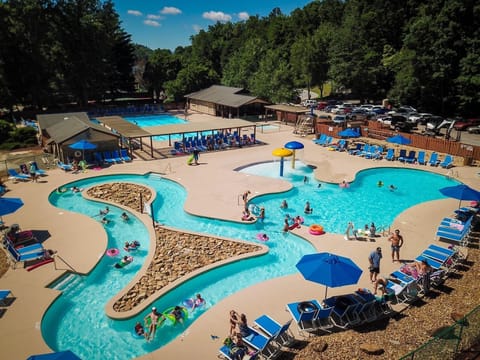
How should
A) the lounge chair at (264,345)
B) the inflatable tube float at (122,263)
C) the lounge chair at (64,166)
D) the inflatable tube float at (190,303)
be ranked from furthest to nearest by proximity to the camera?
the lounge chair at (64,166) → the inflatable tube float at (122,263) → the inflatable tube float at (190,303) → the lounge chair at (264,345)

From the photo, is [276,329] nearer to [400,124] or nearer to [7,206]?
[7,206]

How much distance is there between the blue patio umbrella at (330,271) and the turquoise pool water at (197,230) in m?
3.62

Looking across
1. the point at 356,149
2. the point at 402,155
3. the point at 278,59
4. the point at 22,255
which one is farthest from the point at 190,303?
the point at 278,59

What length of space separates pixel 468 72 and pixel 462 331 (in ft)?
134

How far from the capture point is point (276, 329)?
30.8 ft

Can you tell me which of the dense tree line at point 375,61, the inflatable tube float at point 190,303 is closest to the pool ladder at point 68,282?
the inflatable tube float at point 190,303

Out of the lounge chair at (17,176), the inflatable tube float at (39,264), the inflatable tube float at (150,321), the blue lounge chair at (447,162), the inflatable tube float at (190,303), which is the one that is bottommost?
the inflatable tube float at (190,303)

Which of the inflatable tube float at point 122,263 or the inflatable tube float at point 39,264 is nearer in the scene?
the inflatable tube float at point 39,264

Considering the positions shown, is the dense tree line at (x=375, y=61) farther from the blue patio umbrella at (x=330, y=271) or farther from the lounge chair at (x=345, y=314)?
the lounge chair at (x=345, y=314)

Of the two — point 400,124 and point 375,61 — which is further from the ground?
point 375,61

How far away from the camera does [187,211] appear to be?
59.8 ft

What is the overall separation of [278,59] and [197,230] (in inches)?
1573

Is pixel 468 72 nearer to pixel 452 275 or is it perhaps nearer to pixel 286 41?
pixel 452 275

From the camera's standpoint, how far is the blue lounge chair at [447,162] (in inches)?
989
